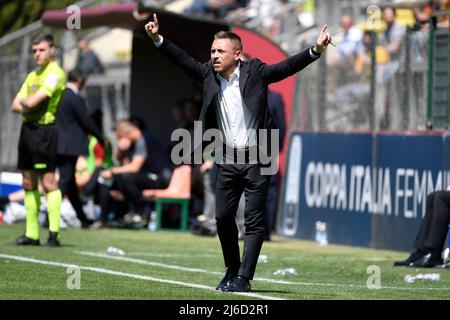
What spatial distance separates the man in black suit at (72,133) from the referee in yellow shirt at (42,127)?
3.62 metres

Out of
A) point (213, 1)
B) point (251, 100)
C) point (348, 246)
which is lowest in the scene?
point (348, 246)

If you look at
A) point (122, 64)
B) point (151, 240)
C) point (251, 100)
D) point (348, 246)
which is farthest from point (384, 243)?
point (122, 64)

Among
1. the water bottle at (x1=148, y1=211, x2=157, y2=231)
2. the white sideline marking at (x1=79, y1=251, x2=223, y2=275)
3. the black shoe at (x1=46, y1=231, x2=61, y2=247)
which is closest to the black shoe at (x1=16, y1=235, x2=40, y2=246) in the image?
the black shoe at (x1=46, y1=231, x2=61, y2=247)

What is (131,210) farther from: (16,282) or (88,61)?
(16,282)

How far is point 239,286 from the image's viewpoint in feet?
30.9

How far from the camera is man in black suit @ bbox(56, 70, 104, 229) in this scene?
691 inches

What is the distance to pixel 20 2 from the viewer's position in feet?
98.8

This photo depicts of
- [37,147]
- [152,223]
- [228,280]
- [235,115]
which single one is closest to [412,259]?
[228,280]

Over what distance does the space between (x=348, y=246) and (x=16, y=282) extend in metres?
7.27

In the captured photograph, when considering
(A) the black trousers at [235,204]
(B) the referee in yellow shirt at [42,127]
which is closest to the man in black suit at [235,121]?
(A) the black trousers at [235,204]

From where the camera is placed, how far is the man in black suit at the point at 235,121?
9.49 meters

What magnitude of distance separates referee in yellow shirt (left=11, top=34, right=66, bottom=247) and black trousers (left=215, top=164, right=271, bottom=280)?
13.8ft

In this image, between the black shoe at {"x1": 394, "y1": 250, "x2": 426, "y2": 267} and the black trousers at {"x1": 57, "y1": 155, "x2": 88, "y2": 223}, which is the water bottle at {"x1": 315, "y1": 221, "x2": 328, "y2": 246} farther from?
the black shoe at {"x1": 394, "y1": 250, "x2": 426, "y2": 267}

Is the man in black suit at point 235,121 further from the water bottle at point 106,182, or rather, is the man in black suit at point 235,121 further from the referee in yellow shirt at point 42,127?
the water bottle at point 106,182
